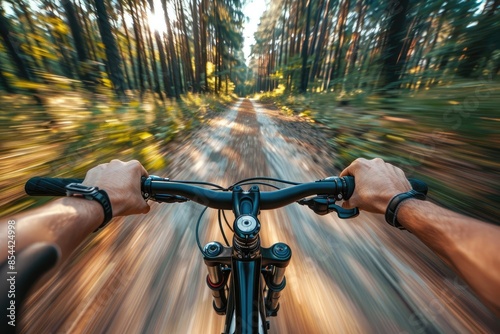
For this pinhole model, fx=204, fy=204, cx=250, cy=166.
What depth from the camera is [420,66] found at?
371 inches

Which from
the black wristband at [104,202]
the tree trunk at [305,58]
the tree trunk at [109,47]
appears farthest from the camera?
the tree trunk at [305,58]

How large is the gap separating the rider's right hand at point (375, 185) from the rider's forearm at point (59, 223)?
136cm

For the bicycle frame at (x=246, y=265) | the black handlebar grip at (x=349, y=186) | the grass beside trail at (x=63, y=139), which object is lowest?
the grass beside trail at (x=63, y=139)

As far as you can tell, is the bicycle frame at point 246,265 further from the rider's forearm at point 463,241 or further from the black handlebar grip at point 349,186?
the rider's forearm at point 463,241

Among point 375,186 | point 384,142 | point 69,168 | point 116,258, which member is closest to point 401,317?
point 375,186

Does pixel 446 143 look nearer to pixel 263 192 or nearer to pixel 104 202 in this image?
pixel 263 192

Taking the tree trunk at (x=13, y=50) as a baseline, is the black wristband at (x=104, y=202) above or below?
below

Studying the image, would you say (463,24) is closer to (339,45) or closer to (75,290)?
(75,290)

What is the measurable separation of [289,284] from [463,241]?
4.71ft

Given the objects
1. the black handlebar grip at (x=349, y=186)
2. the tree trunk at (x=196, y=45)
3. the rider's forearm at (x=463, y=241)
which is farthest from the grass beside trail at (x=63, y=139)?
the tree trunk at (x=196, y=45)

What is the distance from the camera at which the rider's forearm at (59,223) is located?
27.6 inches

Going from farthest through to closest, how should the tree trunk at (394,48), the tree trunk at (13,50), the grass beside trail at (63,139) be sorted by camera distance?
the tree trunk at (394,48) → the tree trunk at (13,50) → the grass beside trail at (63,139)

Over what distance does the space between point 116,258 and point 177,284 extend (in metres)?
0.76

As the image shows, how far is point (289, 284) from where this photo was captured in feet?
6.25
